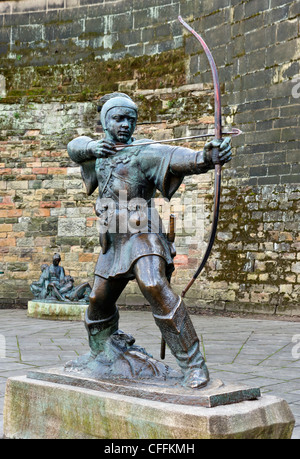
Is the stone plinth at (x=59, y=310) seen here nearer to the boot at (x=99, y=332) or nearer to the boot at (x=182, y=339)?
the boot at (x=99, y=332)

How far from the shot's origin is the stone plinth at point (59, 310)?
925 cm

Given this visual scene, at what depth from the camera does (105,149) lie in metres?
3.24

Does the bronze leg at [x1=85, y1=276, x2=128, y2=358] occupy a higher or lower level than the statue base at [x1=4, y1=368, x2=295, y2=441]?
higher

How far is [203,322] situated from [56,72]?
6538 millimetres

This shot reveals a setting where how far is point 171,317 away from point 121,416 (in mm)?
529

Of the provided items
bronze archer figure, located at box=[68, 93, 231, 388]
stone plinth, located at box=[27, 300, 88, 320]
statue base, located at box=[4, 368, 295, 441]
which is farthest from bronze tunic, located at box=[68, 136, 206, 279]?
stone plinth, located at box=[27, 300, 88, 320]

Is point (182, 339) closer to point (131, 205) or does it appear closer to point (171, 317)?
point (171, 317)

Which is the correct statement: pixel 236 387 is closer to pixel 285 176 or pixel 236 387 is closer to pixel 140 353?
pixel 140 353

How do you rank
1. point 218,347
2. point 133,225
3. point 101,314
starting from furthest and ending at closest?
point 218,347 < point 101,314 < point 133,225

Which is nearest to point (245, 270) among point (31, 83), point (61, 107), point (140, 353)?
point (61, 107)

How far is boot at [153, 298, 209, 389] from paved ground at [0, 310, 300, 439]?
0.84 metres

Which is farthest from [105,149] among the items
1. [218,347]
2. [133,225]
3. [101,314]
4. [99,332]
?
[218,347]

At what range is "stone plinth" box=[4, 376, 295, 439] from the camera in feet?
8.18

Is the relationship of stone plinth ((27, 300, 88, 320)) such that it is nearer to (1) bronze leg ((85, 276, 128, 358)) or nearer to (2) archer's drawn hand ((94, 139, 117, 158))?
(1) bronze leg ((85, 276, 128, 358))
